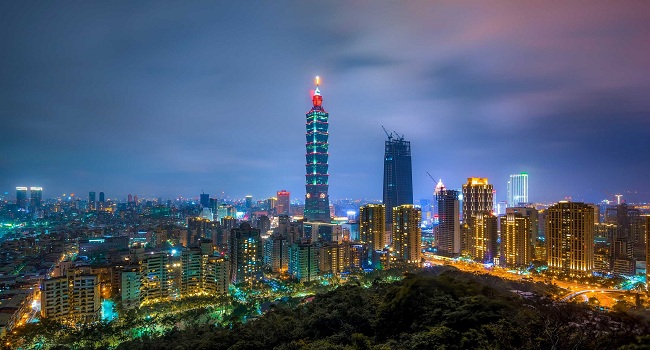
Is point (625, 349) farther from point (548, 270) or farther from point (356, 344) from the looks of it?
point (548, 270)

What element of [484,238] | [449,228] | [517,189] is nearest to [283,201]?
[517,189]

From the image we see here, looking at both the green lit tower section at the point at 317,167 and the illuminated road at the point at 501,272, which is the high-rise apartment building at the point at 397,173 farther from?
the illuminated road at the point at 501,272

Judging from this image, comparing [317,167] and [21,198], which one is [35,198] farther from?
[317,167]

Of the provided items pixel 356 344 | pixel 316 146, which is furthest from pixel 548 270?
pixel 316 146

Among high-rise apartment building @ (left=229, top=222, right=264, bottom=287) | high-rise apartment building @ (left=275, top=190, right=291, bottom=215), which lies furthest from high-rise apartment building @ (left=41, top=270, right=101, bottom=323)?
high-rise apartment building @ (left=275, top=190, right=291, bottom=215)

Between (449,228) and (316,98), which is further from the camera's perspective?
(316,98)

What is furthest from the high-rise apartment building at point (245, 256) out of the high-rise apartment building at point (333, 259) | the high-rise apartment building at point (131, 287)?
the high-rise apartment building at point (131, 287)
